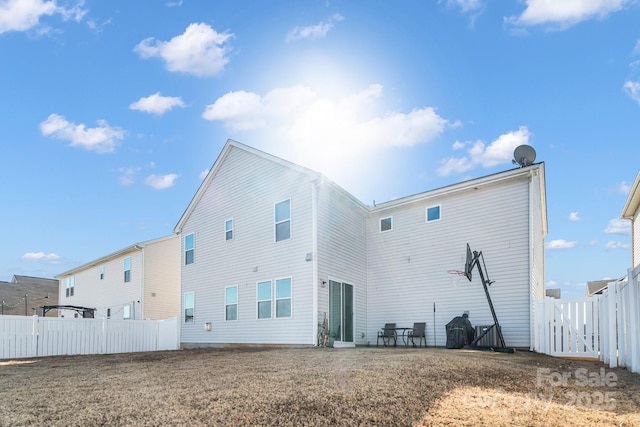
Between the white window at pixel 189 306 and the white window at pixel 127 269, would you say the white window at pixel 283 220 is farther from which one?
the white window at pixel 127 269

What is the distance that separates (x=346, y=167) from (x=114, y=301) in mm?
15634

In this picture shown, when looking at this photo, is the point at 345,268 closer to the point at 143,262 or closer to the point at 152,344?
the point at 152,344

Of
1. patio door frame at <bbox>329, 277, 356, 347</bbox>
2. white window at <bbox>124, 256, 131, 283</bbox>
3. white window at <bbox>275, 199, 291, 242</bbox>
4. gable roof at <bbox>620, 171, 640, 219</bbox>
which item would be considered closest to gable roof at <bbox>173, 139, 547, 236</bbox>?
white window at <bbox>275, 199, 291, 242</bbox>

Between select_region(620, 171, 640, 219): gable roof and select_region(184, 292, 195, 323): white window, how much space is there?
1551cm

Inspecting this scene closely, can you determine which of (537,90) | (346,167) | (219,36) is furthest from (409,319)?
(219,36)

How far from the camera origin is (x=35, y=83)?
13.9 meters

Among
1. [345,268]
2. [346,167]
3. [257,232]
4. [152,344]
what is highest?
[346,167]

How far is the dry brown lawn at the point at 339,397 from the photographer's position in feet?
13.0

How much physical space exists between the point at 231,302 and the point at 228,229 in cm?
249

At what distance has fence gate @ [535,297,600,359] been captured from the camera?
389 inches

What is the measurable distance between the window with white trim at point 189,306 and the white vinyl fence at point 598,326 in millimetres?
11441

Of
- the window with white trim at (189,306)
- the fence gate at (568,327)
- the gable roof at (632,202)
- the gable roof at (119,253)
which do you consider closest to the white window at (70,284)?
the gable roof at (119,253)

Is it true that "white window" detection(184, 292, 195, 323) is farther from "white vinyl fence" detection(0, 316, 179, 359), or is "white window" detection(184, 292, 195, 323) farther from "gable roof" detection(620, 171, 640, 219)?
"gable roof" detection(620, 171, 640, 219)

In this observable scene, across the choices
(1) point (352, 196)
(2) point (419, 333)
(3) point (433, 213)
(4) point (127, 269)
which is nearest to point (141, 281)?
(4) point (127, 269)
